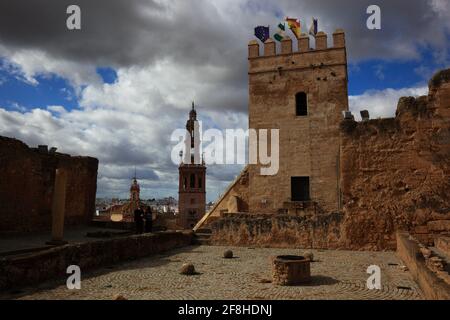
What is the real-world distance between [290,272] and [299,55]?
1447cm

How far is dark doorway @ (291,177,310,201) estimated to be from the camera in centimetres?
1836

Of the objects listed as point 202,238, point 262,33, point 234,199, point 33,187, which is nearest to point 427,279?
point 202,238

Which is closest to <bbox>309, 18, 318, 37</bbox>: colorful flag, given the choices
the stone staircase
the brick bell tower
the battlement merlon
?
the battlement merlon

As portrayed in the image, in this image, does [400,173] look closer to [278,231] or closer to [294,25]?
[278,231]

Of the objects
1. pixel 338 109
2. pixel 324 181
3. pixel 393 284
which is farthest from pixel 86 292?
pixel 338 109

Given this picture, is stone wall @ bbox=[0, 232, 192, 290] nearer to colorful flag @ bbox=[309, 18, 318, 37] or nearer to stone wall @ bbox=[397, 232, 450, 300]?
stone wall @ bbox=[397, 232, 450, 300]

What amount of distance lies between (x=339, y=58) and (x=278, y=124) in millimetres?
4490

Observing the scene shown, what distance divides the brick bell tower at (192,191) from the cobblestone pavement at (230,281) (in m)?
46.3

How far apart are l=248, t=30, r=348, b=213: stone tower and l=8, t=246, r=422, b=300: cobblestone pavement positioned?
7.60m

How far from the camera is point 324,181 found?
17.9 meters

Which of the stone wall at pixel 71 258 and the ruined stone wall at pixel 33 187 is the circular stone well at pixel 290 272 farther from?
the ruined stone wall at pixel 33 187

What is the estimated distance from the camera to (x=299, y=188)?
727 inches

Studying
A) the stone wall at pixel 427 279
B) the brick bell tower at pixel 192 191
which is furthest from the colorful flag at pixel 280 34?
the brick bell tower at pixel 192 191

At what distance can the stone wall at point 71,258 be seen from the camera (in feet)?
21.8
